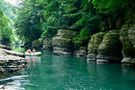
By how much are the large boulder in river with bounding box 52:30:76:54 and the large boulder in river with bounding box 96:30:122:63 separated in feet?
46.7

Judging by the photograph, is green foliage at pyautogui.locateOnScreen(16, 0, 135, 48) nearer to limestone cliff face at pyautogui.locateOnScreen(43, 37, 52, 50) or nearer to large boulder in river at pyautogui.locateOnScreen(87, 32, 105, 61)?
limestone cliff face at pyautogui.locateOnScreen(43, 37, 52, 50)

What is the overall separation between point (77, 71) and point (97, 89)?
30.8 ft

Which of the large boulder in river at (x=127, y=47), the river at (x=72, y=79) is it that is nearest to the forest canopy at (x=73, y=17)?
the large boulder in river at (x=127, y=47)

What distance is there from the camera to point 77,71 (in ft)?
107

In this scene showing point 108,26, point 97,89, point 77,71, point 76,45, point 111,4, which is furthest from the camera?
point 76,45

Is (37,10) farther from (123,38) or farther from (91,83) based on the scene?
(91,83)

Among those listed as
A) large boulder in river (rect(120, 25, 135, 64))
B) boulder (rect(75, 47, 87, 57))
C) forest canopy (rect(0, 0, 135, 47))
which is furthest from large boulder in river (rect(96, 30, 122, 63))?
boulder (rect(75, 47, 87, 57))

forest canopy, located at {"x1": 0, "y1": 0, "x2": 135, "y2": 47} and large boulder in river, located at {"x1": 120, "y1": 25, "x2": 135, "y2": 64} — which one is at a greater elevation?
forest canopy, located at {"x1": 0, "y1": 0, "x2": 135, "y2": 47}

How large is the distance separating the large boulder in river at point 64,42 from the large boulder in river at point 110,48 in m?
14.2

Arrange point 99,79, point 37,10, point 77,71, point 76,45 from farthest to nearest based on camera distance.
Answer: point 37,10
point 76,45
point 77,71
point 99,79

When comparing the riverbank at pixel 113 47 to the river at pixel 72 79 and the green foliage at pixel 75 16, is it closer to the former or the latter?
the green foliage at pixel 75 16

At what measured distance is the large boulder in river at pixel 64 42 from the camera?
54.3 meters

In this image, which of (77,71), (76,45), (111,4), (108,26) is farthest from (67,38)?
(77,71)

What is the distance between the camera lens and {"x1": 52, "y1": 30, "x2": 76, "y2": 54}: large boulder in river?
54.3 metres
